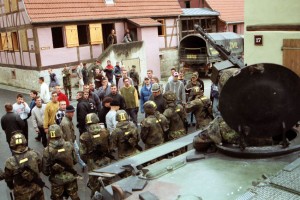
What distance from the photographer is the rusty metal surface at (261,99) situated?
13.5 feet

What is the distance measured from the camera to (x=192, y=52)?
2197 cm

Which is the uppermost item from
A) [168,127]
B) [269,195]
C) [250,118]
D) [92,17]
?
[92,17]

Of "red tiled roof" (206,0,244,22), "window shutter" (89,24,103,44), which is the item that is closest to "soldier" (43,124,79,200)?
"window shutter" (89,24,103,44)

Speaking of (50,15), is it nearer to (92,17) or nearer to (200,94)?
(92,17)

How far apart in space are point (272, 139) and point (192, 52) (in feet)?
58.3

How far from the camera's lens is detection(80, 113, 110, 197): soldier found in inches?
265

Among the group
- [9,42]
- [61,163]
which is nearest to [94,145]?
[61,163]

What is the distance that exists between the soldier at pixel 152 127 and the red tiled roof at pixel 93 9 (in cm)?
1354

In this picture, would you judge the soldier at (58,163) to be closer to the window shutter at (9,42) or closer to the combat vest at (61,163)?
the combat vest at (61,163)

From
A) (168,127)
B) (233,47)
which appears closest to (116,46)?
(233,47)

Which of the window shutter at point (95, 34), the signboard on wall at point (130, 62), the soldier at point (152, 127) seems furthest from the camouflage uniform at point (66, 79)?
the soldier at point (152, 127)

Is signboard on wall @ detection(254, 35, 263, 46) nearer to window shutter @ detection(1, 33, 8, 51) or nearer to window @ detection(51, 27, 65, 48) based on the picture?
window @ detection(51, 27, 65, 48)

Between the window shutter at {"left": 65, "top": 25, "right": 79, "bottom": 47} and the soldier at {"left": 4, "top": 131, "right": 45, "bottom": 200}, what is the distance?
50.5ft

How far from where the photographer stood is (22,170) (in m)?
5.93
